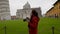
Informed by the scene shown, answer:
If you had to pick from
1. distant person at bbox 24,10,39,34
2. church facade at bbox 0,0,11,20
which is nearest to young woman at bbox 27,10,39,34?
distant person at bbox 24,10,39,34

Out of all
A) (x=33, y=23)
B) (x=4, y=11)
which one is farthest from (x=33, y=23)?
(x=4, y=11)

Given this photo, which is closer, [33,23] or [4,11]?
[33,23]

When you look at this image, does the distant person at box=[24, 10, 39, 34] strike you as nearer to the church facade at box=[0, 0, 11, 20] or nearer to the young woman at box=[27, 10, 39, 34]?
the young woman at box=[27, 10, 39, 34]

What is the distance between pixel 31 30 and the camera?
42.5 ft

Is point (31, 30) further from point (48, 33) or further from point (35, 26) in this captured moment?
point (48, 33)

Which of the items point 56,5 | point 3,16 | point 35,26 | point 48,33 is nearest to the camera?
point 35,26

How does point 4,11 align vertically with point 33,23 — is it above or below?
below

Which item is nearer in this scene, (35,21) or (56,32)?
(35,21)

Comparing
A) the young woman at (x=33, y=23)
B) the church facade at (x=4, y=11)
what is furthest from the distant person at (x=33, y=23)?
the church facade at (x=4, y=11)

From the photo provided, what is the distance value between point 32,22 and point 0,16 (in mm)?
102434

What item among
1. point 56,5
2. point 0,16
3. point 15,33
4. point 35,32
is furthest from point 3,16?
point 35,32

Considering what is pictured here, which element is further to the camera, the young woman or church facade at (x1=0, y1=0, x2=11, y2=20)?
church facade at (x1=0, y1=0, x2=11, y2=20)

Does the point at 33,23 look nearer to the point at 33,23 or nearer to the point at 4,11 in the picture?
the point at 33,23

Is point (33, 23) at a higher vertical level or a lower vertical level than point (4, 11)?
higher
